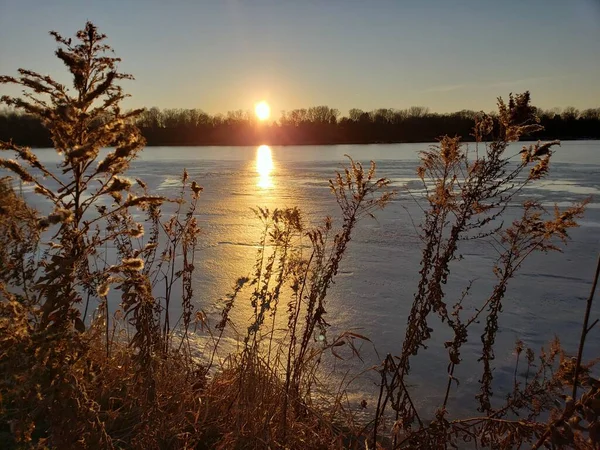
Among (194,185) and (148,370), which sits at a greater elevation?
(194,185)

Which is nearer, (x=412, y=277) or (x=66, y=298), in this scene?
(x=66, y=298)

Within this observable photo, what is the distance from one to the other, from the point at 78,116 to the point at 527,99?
2050 mm

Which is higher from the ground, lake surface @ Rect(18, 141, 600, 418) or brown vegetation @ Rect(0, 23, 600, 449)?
brown vegetation @ Rect(0, 23, 600, 449)

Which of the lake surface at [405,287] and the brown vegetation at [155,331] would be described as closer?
the brown vegetation at [155,331]

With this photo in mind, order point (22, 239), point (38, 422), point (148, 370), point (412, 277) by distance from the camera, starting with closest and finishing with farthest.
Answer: point (148, 370) → point (38, 422) → point (22, 239) → point (412, 277)

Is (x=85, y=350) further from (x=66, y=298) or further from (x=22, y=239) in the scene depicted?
(x=22, y=239)

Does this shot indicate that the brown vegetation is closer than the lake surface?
Yes

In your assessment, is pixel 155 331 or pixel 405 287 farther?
pixel 405 287

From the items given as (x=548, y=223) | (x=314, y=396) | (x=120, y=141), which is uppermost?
(x=120, y=141)

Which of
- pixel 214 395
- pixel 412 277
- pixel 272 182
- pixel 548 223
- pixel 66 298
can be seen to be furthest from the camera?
pixel 272 182

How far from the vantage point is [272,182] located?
18.6 m

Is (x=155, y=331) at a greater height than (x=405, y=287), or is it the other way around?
(x=155, y=331)

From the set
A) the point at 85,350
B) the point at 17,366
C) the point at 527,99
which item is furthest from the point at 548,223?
the point at 17,366

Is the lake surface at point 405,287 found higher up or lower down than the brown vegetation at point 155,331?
lower down
